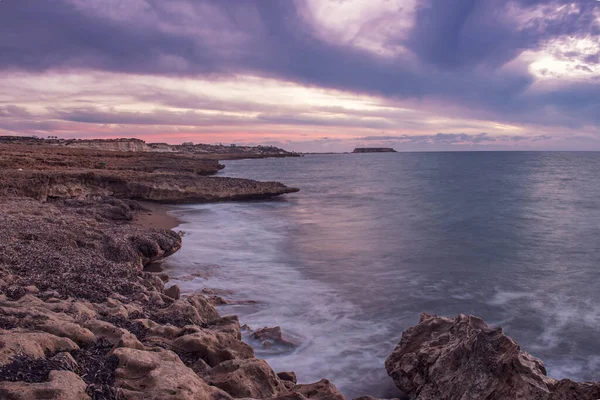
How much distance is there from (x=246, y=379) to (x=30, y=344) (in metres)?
2.22

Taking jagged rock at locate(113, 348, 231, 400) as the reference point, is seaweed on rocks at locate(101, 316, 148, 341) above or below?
below

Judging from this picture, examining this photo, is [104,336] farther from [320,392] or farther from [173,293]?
[173,293]

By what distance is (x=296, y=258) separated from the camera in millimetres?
16734

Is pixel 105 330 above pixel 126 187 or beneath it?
above

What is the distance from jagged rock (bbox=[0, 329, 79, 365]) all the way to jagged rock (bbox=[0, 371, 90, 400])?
57 cm

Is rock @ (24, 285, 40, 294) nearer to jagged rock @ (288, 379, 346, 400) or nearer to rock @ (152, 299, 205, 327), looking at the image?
rock @ (152, 299, 205, 327)

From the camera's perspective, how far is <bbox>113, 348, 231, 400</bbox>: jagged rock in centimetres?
414

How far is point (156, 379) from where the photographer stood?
430 centimetres

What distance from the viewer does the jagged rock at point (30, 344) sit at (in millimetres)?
4336

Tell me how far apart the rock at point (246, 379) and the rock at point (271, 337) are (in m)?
3.17

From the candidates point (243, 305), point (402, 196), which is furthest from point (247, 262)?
point (402, 196)

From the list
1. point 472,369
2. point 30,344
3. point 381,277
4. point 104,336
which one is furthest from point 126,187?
point 472,369

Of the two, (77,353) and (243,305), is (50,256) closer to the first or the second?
(243,305)

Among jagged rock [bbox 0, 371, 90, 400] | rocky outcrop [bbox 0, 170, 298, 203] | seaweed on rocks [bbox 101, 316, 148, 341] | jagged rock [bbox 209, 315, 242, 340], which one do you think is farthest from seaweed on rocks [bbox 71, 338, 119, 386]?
rocky outcrop [bbox 0, 170, 298, 203]
